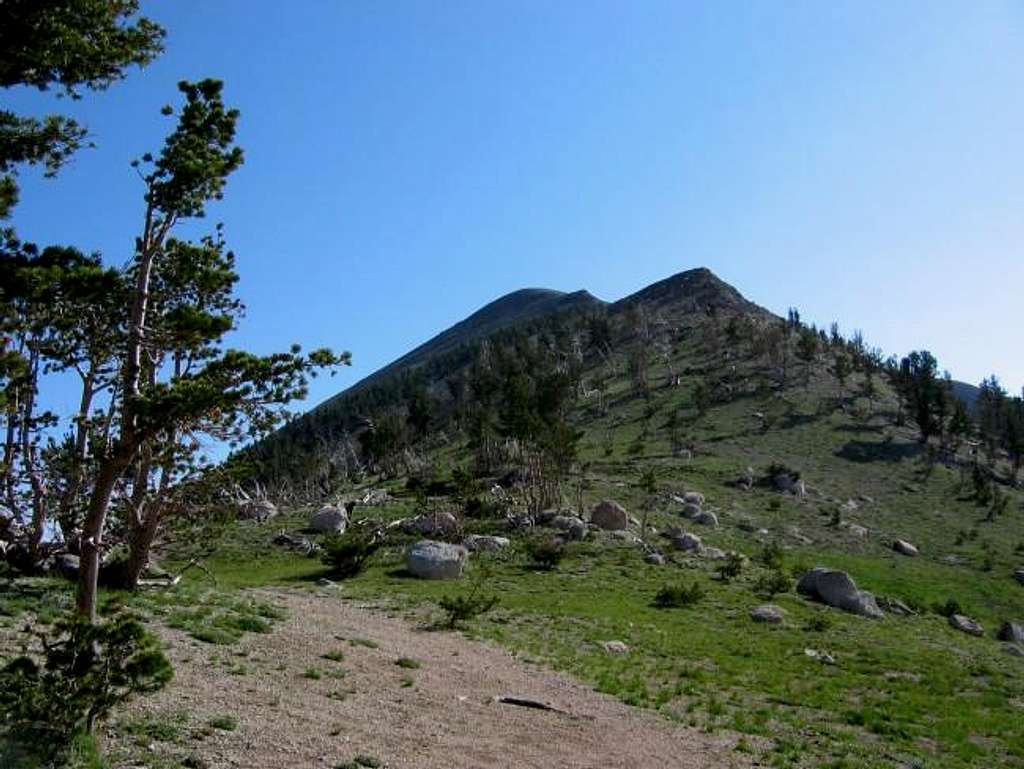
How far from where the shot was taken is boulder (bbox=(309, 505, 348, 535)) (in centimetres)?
5366

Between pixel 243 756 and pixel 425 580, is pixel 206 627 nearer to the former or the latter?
pixel 243 756

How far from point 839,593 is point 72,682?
1501 inches

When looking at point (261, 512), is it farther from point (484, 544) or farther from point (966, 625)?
point (966, 625)

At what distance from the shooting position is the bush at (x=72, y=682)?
930 cm

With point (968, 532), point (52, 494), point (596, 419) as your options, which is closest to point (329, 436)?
point (596, 419)

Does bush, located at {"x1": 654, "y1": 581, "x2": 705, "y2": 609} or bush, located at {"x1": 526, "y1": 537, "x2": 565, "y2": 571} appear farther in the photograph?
bush, located at {"x1": 526, "y1": 537, "x2": 565, "y2": 571}

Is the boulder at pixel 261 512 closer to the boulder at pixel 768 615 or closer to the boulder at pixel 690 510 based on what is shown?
the boulder at pixel 690 510

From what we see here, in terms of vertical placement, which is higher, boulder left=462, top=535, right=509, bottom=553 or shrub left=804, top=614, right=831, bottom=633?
boulder left=462, top=535, right=509, bottom=553

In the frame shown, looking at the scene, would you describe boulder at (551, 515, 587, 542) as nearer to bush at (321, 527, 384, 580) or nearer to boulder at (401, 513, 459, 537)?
boulder at (401, 513, 459, 537)

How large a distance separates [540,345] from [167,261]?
14587 cm

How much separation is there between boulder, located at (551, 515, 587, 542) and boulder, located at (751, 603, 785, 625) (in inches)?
660

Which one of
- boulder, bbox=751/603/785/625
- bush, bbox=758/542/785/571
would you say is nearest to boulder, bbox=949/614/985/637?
bush, bbox=758/542/785/571

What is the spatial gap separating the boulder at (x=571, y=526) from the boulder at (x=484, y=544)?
450cm

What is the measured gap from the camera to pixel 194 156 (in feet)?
43.9
